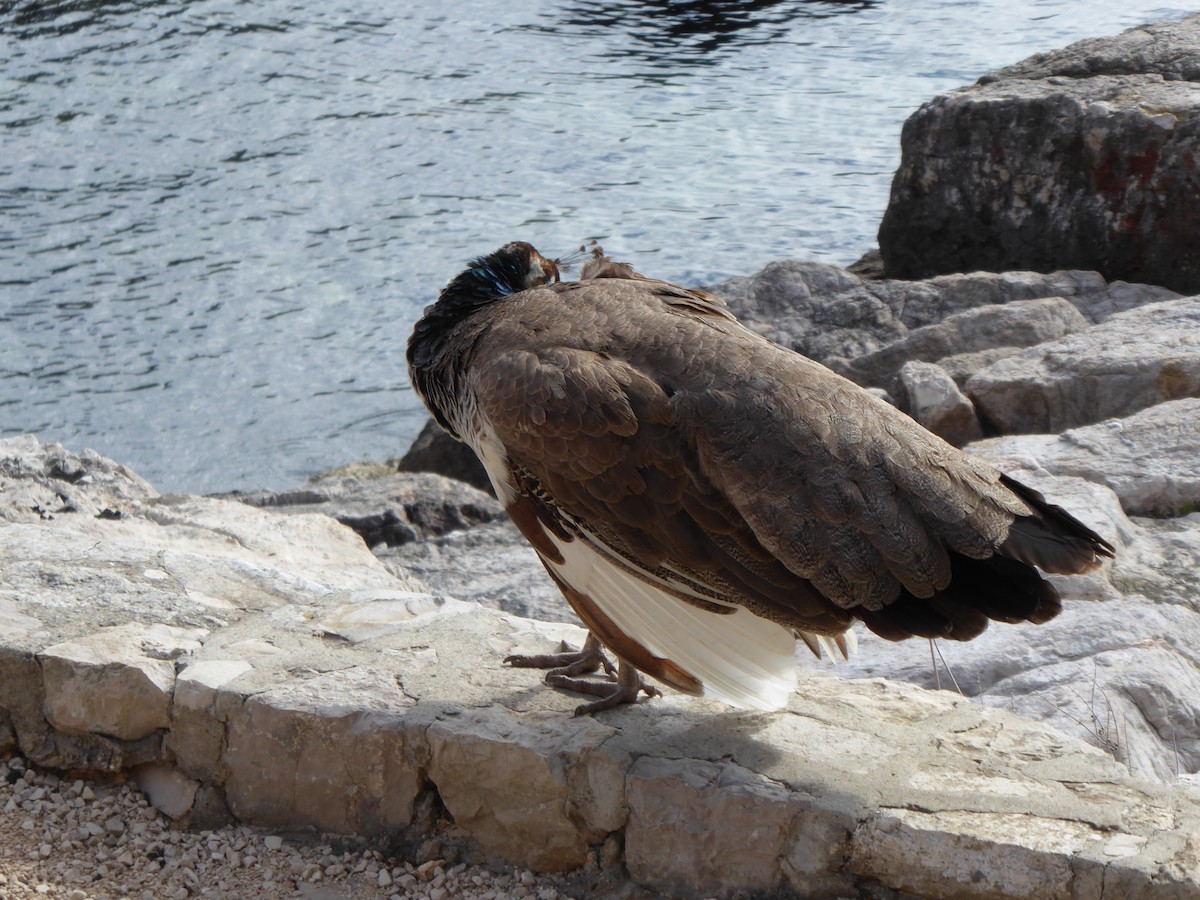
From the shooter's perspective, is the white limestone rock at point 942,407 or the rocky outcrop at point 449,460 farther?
the rocky outcrop at point 449,460

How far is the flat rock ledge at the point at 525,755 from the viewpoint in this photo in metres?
2.56

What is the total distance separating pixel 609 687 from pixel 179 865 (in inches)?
43.8

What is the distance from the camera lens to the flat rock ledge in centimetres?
256

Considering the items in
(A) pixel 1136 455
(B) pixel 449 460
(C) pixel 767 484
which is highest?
(C) pixel 767 484

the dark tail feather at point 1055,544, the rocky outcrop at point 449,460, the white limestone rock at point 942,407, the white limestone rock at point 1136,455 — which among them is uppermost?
the dark tail feather at point 1055,544

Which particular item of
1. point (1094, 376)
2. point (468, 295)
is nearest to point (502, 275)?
point (468, 295)

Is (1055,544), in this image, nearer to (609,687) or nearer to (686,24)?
(609,687)

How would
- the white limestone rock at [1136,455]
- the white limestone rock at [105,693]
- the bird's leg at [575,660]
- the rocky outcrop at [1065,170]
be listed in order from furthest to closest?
the rocky outcrop at [1065,170] → the white limestone rock at [1136,455] → the bird's leg at [575,660] → the white limestone rock at [105,693]

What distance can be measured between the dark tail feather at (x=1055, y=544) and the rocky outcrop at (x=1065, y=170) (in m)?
4.87

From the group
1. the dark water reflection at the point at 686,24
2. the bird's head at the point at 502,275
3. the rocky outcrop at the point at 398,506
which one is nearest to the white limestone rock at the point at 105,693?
the bird's head at the point at 502,275

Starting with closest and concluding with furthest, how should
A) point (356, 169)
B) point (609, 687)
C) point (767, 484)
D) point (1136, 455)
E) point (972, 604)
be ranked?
point (972, 604) < point (767, 484) < point (609, 687) < point (1136, 455) < point (356, 169)

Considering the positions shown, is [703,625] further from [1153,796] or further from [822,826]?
[1153,796]

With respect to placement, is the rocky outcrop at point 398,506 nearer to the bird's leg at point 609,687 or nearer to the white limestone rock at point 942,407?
the white limestone rock at point 942,407

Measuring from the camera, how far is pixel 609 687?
3.29 meters
